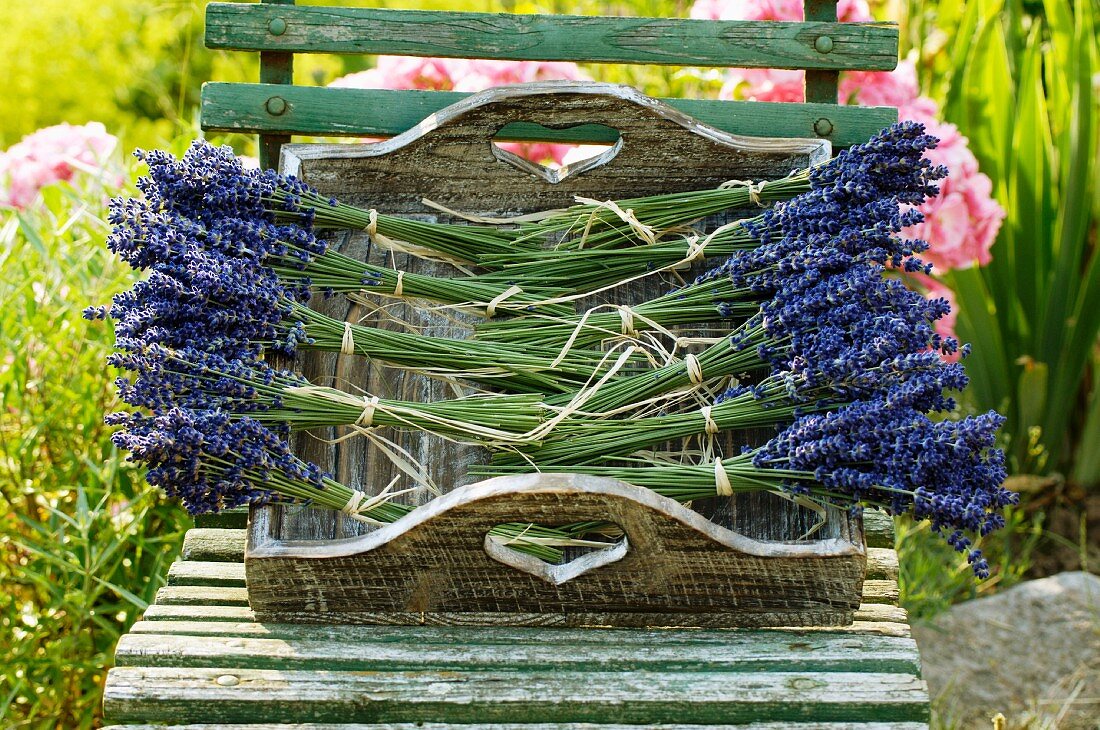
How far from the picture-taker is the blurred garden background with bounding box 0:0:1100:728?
1.96 m

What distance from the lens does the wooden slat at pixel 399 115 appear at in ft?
5.97

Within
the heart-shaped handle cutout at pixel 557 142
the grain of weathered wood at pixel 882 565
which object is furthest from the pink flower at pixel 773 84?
the grain of weathered wood at pixel 882 565

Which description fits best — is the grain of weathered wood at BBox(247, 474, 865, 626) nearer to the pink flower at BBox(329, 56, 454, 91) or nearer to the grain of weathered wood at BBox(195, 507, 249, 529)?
the grain of weathered wood at BBox(195, 507, 249, 529)

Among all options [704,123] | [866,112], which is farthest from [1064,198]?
[704,123]

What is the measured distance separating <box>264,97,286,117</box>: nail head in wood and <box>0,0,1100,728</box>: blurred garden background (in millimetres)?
430

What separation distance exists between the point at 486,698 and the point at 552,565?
0.18 meters

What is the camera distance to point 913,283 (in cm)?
255

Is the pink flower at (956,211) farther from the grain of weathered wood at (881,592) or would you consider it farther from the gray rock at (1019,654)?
the grain of weathered wood at (881,592)

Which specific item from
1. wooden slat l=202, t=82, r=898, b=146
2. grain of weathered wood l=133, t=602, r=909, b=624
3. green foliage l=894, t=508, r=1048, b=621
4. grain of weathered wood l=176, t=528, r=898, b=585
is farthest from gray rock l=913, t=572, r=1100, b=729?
wooden slat l=202, t=82, r=898, b=146

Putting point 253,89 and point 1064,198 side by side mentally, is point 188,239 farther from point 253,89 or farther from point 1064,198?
point 1064,198

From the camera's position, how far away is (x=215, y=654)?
129cm

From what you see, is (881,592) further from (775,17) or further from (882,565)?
(775,17)

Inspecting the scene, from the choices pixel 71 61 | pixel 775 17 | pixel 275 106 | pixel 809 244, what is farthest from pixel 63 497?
pixel 71 61

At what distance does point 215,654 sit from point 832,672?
689 mm
